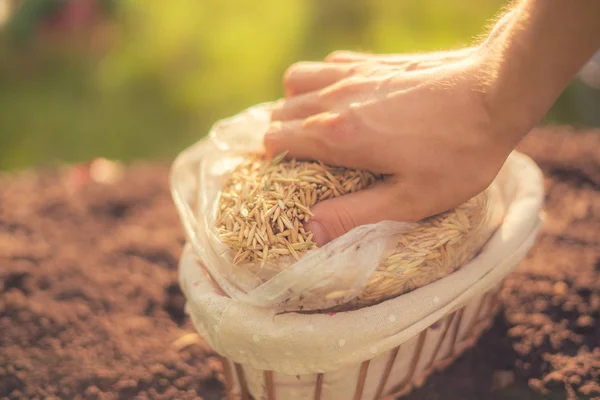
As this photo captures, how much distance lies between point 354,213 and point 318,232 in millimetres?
92

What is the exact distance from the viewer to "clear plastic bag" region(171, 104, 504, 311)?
46.3 inches

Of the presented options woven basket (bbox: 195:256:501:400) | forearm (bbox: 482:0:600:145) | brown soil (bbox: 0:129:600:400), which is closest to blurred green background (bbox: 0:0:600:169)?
brown soil (bbox: 0:129:600:400)

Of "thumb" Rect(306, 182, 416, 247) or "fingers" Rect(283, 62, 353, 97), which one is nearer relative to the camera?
"thumb" Rect(306, 182, 416, 247)

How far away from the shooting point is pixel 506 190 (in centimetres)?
165

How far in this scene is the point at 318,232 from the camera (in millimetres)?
1253

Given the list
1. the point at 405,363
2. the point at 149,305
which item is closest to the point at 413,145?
the point at 405,363

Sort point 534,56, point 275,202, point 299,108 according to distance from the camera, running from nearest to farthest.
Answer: point 534,56, point 275,202, point 299,108

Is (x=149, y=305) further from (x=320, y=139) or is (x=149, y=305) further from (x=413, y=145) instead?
(x=413, y=145)

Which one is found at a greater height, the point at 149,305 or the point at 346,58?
the point at 346,58

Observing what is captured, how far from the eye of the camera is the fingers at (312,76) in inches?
59.6

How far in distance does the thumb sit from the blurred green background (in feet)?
6.33

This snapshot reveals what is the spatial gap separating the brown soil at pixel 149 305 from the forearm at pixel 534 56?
670 mm

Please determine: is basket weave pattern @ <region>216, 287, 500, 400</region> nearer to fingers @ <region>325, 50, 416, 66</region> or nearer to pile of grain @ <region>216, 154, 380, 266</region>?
pile of grain @ <region>216, 154, 380, 266</region>

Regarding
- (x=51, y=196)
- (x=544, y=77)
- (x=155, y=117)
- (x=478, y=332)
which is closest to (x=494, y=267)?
(x=478, y=332)
